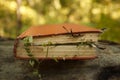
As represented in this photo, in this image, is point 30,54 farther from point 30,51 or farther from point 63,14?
point 63,14

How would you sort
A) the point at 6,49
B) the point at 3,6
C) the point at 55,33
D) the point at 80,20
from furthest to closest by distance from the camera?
1. the point at 80,20
2. the point at 3,6
3. the point at 6,49
4. the point at 55,33

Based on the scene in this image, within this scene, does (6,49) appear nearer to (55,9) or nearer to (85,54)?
(85,54)

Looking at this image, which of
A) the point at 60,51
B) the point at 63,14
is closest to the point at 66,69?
the point at 60,51

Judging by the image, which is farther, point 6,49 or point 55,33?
point 6,49

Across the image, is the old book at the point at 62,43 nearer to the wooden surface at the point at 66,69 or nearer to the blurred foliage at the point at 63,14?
the wooden surface at the point at 66,69

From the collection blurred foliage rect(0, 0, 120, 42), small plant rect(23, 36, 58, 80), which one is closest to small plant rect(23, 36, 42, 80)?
small plant rect(23, 36, 58, 80)

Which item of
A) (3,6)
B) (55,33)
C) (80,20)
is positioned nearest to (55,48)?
(55,33)

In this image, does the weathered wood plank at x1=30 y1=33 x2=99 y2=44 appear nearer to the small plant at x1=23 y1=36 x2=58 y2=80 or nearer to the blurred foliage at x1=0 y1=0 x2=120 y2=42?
the small plant at x1=23 y1=36 x2=58 y2=80

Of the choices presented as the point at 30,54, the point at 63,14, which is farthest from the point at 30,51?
the point at 63,14

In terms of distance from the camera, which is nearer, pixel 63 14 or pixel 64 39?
pixel 64 39
